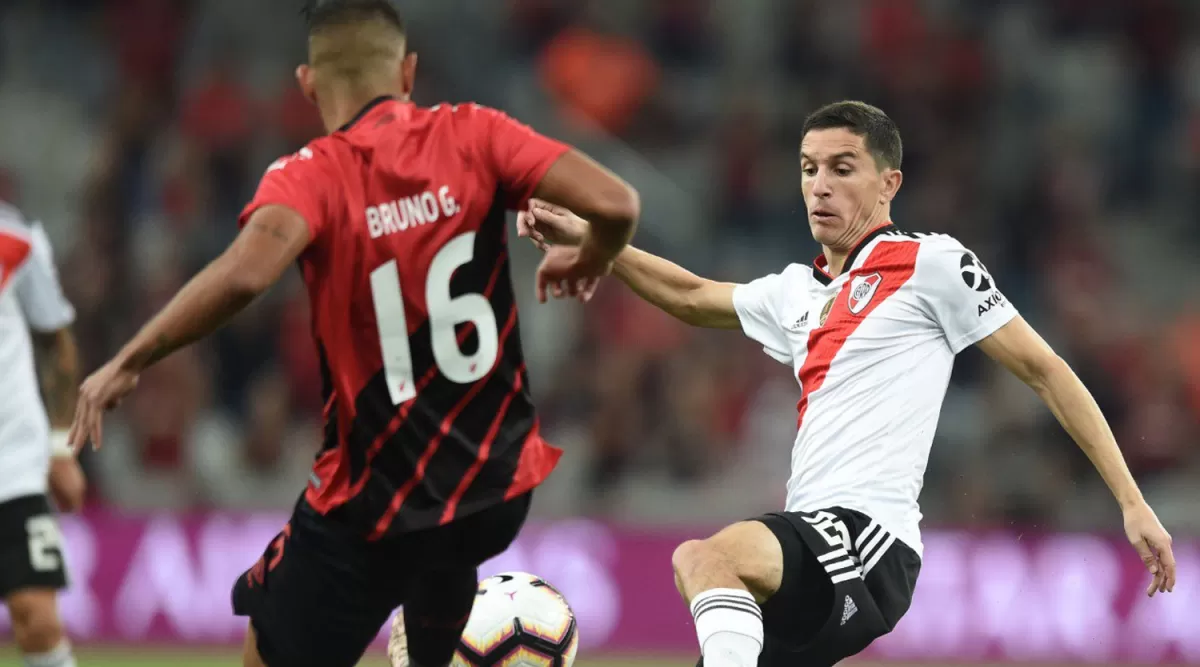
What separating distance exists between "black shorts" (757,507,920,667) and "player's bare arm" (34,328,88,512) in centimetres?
327

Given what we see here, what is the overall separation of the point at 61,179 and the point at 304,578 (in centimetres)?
1040

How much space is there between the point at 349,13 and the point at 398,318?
0.84m

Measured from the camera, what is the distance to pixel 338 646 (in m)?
4.57

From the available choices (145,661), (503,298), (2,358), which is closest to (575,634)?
(503,298)

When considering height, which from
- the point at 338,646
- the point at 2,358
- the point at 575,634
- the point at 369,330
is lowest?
the point at 575,634

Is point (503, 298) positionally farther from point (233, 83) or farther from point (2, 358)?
point (233, 83)

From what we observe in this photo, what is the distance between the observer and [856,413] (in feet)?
16.9

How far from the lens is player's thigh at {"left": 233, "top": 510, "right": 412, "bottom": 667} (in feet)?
14.7

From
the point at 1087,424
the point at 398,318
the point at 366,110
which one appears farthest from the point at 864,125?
the point at 398,318

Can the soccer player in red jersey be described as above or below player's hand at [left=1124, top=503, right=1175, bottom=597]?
above

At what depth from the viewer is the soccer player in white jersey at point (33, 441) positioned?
633 centimetres

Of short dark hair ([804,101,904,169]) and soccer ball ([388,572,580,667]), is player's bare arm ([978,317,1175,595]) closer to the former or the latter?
short dark hair ([804,101,904,169])

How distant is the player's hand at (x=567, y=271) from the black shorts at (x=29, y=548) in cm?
293

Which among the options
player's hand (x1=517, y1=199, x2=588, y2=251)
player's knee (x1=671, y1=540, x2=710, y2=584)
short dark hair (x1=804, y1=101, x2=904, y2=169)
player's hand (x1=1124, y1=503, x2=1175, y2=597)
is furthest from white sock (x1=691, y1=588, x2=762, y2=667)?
short dark hair (x1=804, y1=101, x2=904, y2=169)
